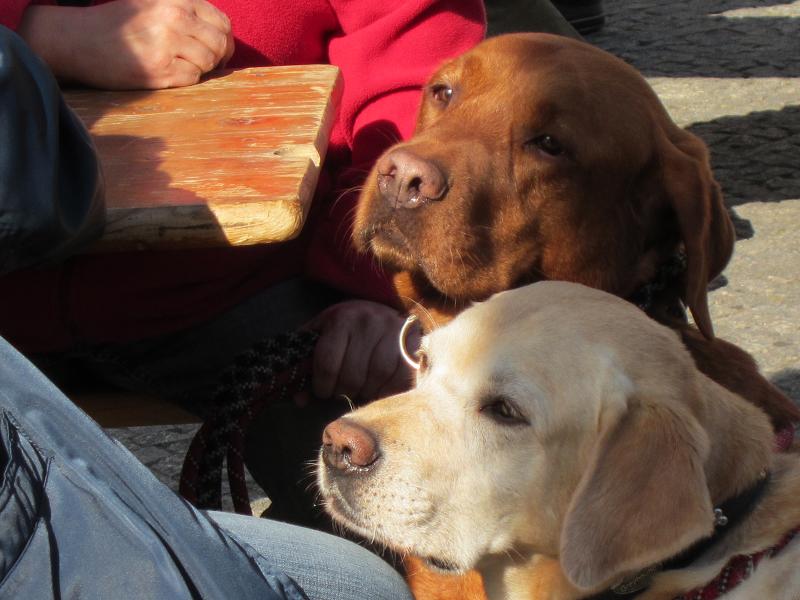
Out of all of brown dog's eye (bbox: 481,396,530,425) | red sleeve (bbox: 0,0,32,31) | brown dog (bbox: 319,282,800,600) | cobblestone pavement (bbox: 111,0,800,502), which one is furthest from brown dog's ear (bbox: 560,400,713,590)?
cobblestone pavement (bbox: 111,0,800,502)

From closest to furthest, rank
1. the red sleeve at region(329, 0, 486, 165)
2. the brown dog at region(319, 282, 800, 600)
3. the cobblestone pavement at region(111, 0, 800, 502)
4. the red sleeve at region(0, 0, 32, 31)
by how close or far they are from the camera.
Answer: the brown dog at region(319, 282, 800, 600) → the red sleeve at region(0, 0, 32, 31) → the red sleeve at region(329, 0, 486, 165) → the cobblestone pavement at region(111, 0, 800, 502)

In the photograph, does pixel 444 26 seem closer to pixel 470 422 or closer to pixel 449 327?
pixel 449 327

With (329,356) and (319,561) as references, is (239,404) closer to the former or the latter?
(329,356)

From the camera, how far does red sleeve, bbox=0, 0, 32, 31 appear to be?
2412 mm

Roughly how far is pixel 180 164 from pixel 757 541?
51.6 inches

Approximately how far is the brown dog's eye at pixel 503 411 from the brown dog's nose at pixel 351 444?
0.23 meters

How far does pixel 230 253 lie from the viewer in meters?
2.65

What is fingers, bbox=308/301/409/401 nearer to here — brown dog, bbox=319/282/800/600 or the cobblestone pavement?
brown dog, bbox=319/282/800/600

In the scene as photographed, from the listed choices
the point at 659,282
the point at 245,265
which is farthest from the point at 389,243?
the point at 659,282

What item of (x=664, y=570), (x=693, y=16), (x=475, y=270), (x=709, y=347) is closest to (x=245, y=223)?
(x=475, y=270)

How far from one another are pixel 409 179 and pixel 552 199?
358 mm

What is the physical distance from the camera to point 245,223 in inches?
75.7

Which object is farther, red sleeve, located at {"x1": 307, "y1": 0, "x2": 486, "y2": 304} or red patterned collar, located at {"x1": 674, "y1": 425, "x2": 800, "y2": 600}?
red sleeve, located at {"x1": 307, "y1": 0, "x2": 486, "y2": 304}

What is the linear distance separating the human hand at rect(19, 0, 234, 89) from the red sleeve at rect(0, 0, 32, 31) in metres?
0.04
